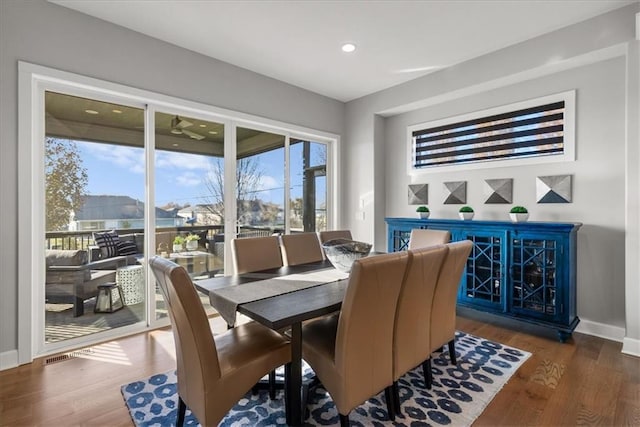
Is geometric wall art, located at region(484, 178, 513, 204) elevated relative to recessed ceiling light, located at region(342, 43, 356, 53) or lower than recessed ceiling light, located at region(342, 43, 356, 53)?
lower

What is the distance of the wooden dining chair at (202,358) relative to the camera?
137 centimetres

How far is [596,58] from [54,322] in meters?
5.30

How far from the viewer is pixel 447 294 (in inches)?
86.7

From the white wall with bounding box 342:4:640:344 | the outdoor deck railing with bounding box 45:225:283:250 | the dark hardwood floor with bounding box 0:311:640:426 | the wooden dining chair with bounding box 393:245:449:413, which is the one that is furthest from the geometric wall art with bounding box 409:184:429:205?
the wooden dining chair with bounding box 393:245:449:413

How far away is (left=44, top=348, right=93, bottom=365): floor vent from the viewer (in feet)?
8.12

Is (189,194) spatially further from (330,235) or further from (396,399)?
(396,399)

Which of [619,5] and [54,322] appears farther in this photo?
[54,322]

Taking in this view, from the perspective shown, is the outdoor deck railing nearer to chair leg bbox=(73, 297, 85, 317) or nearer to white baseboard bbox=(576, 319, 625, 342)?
chair leg bbox=(73, 297, 85, 317)

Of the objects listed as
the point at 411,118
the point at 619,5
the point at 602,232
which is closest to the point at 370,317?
the point at 602,232

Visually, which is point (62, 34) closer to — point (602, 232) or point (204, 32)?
point (204, 32)

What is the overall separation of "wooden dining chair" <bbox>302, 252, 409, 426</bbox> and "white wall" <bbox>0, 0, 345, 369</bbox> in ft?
7.87

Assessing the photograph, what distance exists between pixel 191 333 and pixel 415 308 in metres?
1.23

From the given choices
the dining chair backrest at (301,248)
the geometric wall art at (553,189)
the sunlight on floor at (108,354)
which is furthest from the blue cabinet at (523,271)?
the sunlight on floor at (108,354)

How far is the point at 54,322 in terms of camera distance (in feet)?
8.86
